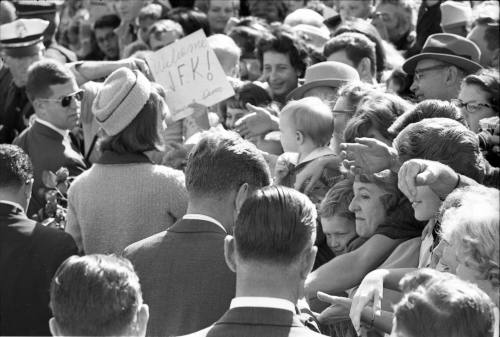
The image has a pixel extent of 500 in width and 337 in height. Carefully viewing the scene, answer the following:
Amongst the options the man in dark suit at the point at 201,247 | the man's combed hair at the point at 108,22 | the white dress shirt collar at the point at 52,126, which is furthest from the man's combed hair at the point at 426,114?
the man's combed hair at the point at 108,22

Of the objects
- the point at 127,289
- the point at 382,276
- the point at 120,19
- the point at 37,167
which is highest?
the point at 127,289

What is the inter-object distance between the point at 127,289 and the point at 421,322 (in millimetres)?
909

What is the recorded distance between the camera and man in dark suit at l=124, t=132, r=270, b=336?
380 cm

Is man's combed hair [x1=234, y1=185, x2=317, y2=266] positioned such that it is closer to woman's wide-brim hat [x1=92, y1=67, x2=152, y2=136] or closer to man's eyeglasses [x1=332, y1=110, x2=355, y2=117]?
woman's wide-brim hat [x1=92, y1=67, x2=152, y2=136]

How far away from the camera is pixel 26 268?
4520 mm

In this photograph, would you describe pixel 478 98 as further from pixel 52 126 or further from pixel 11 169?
pixel 52 126

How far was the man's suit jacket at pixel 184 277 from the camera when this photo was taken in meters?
3.79

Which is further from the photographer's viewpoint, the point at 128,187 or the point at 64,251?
the point at 128,187

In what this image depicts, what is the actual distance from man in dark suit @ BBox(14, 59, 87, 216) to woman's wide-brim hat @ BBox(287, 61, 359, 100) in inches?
59.0

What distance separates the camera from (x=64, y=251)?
4598 millimetres

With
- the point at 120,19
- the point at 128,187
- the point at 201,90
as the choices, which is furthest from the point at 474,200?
the point at 120,19

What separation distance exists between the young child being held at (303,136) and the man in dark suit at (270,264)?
1.95 metres

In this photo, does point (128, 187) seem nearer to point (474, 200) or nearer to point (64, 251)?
point (64, 251)

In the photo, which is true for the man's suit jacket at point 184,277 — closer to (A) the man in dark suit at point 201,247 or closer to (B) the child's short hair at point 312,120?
(A) the man in dark suit at point 201,247
